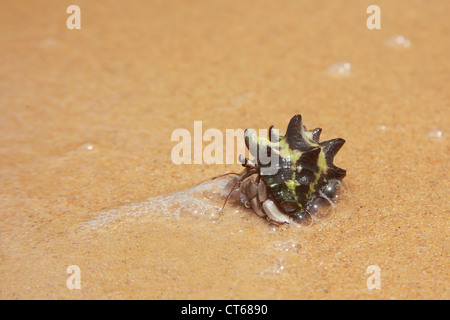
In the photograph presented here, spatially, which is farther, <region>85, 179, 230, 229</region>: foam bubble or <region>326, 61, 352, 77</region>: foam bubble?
<region>326, 61, 352, 77</region>: foam bubble

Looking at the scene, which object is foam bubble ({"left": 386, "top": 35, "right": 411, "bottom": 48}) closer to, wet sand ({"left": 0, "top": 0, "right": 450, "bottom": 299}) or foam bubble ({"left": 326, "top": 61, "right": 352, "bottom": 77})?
wet sand ({"left": 0, "top": 0, "right": 450, "bottom": 299})

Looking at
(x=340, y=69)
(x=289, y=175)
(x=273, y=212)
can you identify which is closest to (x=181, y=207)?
(x=273, y=212)

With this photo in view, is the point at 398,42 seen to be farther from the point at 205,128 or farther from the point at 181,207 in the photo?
the point at 181,207

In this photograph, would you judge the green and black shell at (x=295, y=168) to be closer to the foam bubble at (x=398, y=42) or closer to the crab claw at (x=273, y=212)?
the crab claw at (x=273, y=212)

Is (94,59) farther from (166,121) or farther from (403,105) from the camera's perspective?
(403,105)

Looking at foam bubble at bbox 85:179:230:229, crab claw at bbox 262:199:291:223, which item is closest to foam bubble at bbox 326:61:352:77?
foam bubble at bbox 85:179:230:229

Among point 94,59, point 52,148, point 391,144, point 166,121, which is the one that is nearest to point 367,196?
point 391,144

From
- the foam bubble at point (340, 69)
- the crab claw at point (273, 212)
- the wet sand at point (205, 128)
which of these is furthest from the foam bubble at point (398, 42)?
the crab claw at point (273, 212)
